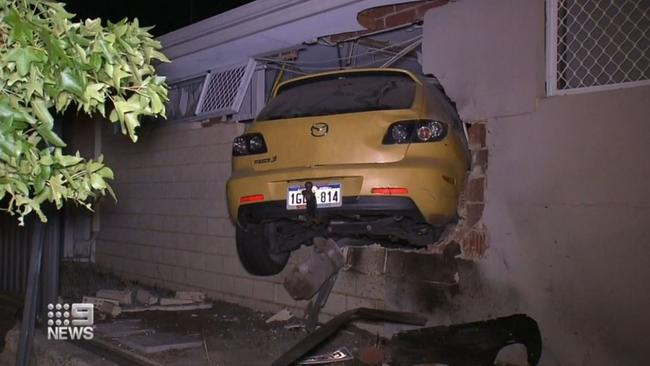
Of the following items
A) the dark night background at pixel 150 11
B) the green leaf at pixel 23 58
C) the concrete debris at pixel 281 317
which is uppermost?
the dark night background at pixel 150 11

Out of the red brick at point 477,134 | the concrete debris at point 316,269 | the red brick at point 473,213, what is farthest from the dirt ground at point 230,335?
the red brick at point 477,134

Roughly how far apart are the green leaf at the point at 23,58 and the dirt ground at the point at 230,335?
2984 mm

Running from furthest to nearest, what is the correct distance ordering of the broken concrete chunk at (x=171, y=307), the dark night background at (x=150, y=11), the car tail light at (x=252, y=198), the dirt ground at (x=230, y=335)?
1. the dark night background at (x=150, y=11)
2. the broken concrete chunk at (x=171, y=307)
3. the dirt ground at (x=230, y=335)
4. the car tail light at (x=252, y=198)

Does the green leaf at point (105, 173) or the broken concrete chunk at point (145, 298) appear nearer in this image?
the green leaf at point (105, 173)

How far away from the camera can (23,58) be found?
5.43 ft

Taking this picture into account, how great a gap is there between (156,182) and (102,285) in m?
1.61

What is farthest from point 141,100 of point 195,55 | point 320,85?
point 195,55

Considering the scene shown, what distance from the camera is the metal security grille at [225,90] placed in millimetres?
7371

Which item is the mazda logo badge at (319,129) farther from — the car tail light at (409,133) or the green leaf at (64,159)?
the green leaf at (64,159)

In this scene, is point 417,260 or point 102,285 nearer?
point 417,260

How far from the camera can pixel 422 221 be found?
4.56 metres

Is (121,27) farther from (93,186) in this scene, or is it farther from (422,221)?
(422,221)

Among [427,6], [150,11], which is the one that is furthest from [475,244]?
[150,11]

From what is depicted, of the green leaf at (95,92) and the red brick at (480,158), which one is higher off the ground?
the red brick at (480,158)
